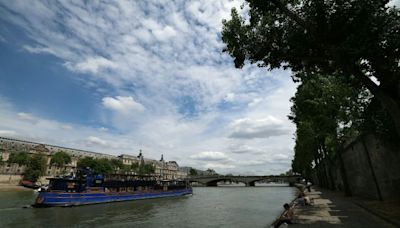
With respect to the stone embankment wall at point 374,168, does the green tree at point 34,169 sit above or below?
above

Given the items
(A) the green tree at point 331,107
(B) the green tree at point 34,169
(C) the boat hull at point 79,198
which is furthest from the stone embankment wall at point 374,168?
(B) the green tree at point 34,169

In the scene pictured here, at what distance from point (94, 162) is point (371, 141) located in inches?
4508

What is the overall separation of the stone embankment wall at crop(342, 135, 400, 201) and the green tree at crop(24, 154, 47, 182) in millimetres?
99376

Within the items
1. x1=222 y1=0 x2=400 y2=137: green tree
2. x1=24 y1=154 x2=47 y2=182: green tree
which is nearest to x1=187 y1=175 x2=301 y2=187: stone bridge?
x1=24 y1=154 x2=47 y2=182: green tree

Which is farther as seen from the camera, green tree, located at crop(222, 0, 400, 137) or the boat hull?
the boat hull

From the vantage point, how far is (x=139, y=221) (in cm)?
2666

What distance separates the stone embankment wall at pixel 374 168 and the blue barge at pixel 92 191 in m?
36.3

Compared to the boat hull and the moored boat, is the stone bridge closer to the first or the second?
the moored boat

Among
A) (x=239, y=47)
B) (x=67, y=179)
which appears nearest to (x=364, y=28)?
(x=239, y=47)

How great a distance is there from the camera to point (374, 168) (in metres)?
22.8

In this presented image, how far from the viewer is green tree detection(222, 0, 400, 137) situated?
12.5 m

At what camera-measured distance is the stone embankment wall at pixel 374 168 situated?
19.9 meters

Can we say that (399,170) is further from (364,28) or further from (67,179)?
(67,179)

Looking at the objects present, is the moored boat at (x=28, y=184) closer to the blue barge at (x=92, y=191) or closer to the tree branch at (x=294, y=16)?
the blue barge at (x=92, y=191)
